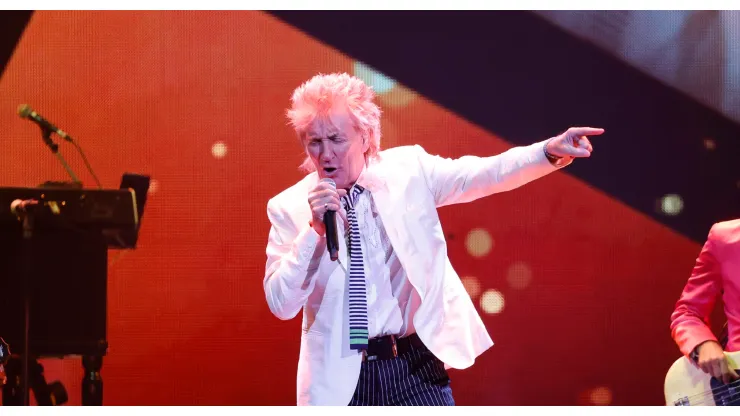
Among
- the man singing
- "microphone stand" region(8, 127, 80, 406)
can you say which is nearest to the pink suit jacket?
the man singing

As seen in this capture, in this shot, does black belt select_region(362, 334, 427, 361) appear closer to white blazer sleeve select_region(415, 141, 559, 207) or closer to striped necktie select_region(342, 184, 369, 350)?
striped necktie select_region(342, 184, 369, 350)

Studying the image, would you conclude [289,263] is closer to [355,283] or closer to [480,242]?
[355,283]

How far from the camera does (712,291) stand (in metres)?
2.70

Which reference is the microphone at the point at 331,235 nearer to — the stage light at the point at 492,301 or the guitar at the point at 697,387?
the guitar at the point at 697,387

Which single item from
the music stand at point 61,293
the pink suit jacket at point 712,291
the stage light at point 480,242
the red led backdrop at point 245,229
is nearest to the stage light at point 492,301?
the red led backdrop at point 245,229

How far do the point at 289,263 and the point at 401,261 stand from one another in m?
0.33

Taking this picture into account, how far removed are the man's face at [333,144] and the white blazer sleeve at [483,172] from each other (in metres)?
0.27

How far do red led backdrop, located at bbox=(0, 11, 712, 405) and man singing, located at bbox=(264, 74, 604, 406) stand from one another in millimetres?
1098

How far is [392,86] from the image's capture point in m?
3.62

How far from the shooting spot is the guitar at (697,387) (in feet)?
8.20

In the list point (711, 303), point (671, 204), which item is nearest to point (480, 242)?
point (671, 204)

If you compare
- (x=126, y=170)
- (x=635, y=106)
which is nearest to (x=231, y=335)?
(x=126, y=170)

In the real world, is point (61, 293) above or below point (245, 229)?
below

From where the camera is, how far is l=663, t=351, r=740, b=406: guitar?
98.3 inches
